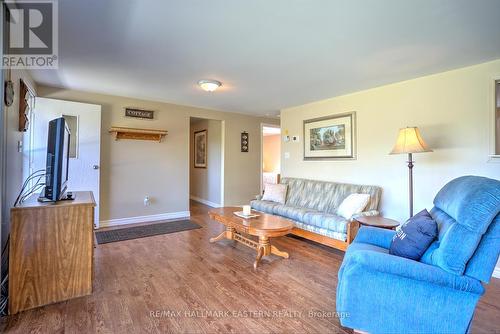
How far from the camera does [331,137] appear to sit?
4102 millimetres

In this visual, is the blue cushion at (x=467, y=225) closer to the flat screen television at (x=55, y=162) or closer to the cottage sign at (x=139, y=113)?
the flat screen television at (x=55, y=162)

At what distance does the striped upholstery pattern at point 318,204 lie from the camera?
9.92ft

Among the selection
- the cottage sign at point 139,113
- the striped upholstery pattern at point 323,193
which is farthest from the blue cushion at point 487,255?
the cottage sign at point 139,113

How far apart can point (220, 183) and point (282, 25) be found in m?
4.12

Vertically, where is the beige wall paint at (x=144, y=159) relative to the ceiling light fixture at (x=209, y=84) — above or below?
below

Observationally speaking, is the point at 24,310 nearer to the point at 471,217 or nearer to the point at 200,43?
the point at 200,43

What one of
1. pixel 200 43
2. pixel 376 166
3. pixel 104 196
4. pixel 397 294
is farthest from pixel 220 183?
pixel 397 294

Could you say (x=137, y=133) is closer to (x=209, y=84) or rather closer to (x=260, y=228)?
(x=209, y=84)

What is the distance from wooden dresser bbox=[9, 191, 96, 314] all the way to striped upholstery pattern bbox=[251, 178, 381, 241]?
7.92 feet

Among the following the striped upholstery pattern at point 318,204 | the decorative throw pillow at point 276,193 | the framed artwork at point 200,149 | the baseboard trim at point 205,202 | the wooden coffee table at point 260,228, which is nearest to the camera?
the wooden coffee table at point 260,228

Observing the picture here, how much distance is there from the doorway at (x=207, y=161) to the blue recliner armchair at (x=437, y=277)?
424cm

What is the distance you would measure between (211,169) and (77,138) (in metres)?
2.95

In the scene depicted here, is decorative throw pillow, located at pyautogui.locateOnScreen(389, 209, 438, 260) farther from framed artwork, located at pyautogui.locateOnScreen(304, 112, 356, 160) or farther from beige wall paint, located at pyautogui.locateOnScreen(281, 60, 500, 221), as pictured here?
framed artwork, located at pyautogui.locateOnScreen(304, 112, 356, 160)

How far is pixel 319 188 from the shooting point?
3.97 meters
